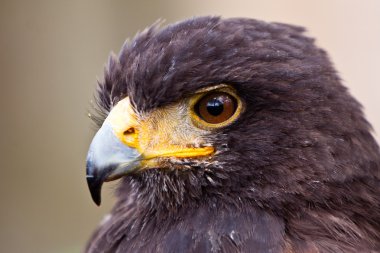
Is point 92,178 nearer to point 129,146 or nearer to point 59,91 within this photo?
point 129,146

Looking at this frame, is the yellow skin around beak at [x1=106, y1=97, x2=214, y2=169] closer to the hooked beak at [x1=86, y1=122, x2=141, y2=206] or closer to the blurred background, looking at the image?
the hooked beak at [x1=86, y1=122, x2=141, y2=206]

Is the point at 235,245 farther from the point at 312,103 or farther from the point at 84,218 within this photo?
the point at 84,218

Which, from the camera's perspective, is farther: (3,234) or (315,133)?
(3,234)

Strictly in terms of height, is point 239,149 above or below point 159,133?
below

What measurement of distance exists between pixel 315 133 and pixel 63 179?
186 inches

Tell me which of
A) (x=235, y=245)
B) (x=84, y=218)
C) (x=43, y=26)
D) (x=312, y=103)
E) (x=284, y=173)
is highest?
(x=43, y=26)

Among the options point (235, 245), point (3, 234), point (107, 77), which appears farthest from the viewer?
point (3, 234)

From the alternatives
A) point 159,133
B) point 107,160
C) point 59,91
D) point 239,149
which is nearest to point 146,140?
point 159,133

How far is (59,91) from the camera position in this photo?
23.8 ft

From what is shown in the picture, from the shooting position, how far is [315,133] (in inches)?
115

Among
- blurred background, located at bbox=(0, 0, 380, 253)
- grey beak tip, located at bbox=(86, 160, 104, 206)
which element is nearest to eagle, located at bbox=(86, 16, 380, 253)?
grey beak tip, located at bbox=(86, 160, 104, 206)

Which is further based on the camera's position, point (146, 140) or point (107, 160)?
point (146, 140)

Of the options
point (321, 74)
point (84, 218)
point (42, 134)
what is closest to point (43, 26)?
point (42, 134)

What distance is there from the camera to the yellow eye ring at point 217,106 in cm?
296
